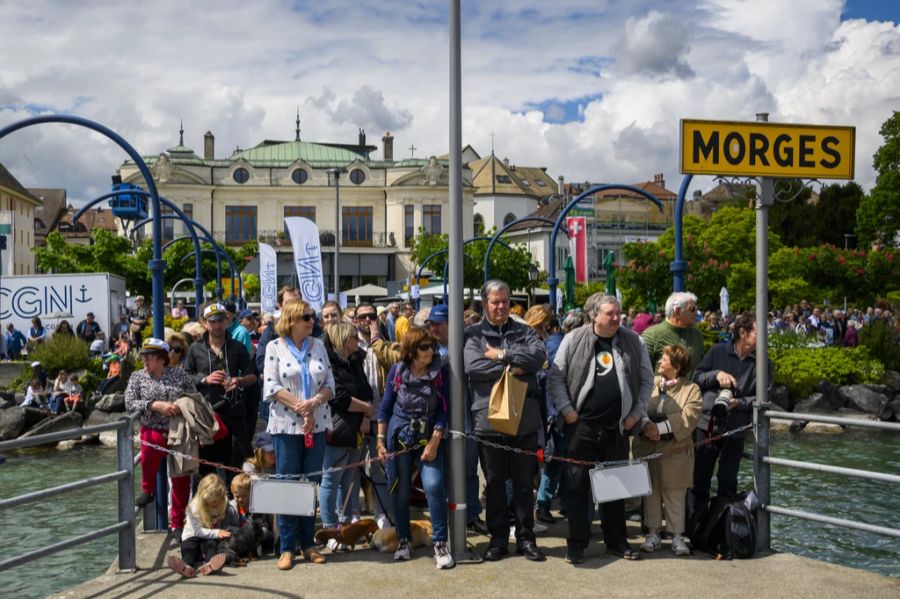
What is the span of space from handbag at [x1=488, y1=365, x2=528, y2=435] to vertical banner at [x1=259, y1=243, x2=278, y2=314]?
1556 centimetres

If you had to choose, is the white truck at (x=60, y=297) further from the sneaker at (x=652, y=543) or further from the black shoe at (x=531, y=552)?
the sneaker at (x=652, y=543)

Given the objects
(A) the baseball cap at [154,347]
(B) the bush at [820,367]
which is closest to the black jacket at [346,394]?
(A) the baseball cap at [154,347]

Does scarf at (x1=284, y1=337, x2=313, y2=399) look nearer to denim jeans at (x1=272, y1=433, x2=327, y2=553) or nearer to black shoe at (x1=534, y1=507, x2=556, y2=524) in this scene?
denim jeans at (x1=272, y1=433, x2=327, y2=553)

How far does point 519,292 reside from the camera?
69438 mm

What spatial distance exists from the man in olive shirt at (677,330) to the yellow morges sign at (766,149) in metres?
1.15

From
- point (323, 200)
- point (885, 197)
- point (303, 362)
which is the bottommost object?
point (303, 362)

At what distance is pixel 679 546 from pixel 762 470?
0.84 m

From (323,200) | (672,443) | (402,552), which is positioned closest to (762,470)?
(672,443)

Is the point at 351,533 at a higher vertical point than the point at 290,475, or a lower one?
lower

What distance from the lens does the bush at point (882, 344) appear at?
2869 centimetres

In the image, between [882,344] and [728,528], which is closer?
[728,528]

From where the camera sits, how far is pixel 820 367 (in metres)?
26.6

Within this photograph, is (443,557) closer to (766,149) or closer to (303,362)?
(303,362)

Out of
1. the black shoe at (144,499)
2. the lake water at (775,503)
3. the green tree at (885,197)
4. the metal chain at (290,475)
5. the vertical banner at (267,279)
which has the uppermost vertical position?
the green tree at (885,197)
